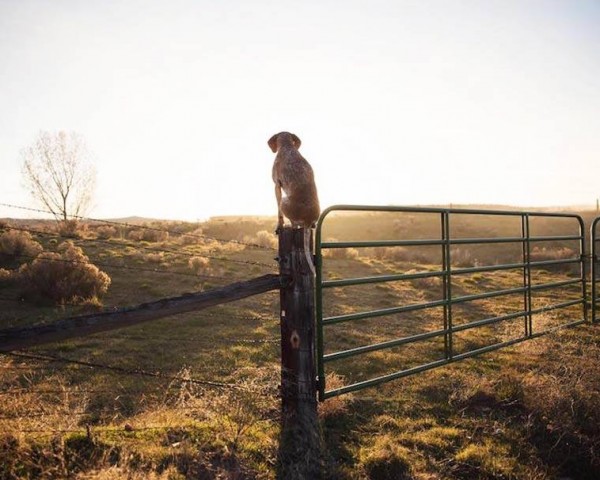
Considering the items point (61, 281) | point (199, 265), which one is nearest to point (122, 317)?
point (61, 281)

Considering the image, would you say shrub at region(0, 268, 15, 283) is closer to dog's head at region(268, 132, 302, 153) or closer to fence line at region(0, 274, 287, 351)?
dog's head at region(268, 132, 302, 153)

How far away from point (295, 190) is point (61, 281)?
9.84m

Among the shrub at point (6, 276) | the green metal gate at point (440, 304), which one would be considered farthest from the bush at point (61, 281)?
the green metal gate at point (440, 304)

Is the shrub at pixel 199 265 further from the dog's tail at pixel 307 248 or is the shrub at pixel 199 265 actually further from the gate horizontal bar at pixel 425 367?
the dog's tail at pixel 307 248

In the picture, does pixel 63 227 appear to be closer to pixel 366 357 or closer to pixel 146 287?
pixel 146 287

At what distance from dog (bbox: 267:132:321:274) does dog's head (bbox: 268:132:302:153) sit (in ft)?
0.58

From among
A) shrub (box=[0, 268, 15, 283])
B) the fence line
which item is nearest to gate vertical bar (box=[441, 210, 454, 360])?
the fence line

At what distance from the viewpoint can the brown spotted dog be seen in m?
4.84

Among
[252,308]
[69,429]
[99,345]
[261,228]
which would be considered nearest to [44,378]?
[99,345]

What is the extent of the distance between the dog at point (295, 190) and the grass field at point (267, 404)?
1.60 metres

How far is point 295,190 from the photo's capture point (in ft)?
16.2

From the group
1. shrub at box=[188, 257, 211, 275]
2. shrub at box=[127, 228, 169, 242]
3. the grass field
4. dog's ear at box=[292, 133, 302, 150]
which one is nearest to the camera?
the grass field

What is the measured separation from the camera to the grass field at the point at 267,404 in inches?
142

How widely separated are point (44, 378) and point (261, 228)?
98.3 ft
